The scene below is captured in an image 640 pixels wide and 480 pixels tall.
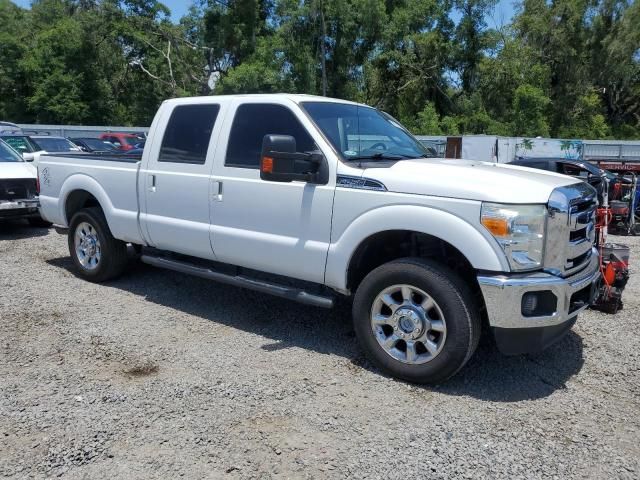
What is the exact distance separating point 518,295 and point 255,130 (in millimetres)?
2610

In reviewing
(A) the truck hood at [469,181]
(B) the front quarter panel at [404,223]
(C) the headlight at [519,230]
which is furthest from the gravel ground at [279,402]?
(A) the truck hood at [469,181]

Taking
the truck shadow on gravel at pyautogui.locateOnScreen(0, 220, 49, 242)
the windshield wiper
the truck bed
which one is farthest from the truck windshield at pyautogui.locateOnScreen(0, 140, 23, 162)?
the windshield wiper

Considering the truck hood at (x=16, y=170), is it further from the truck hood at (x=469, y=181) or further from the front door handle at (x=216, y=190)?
the truck hood at (x=469, y=181)

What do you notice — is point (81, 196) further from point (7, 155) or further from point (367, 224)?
point (7, 155)

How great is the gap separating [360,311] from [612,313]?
2.93 metres

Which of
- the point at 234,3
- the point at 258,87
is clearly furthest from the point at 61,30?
the point at 258,87

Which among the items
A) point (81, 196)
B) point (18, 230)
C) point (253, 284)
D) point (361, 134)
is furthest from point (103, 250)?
point (18, 230)

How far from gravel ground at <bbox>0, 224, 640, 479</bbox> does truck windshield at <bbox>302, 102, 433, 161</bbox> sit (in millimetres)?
1612

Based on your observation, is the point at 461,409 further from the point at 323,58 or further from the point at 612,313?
the point at 323,58

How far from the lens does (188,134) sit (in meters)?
5.66

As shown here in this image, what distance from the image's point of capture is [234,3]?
127ft

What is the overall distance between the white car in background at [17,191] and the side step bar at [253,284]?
4360mm

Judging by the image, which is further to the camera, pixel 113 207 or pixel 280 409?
pixel 113 207

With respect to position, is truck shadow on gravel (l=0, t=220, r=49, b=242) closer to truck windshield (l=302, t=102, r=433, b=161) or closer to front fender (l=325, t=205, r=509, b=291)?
truck windshield (l=302, t=102, r=433, b=161)
